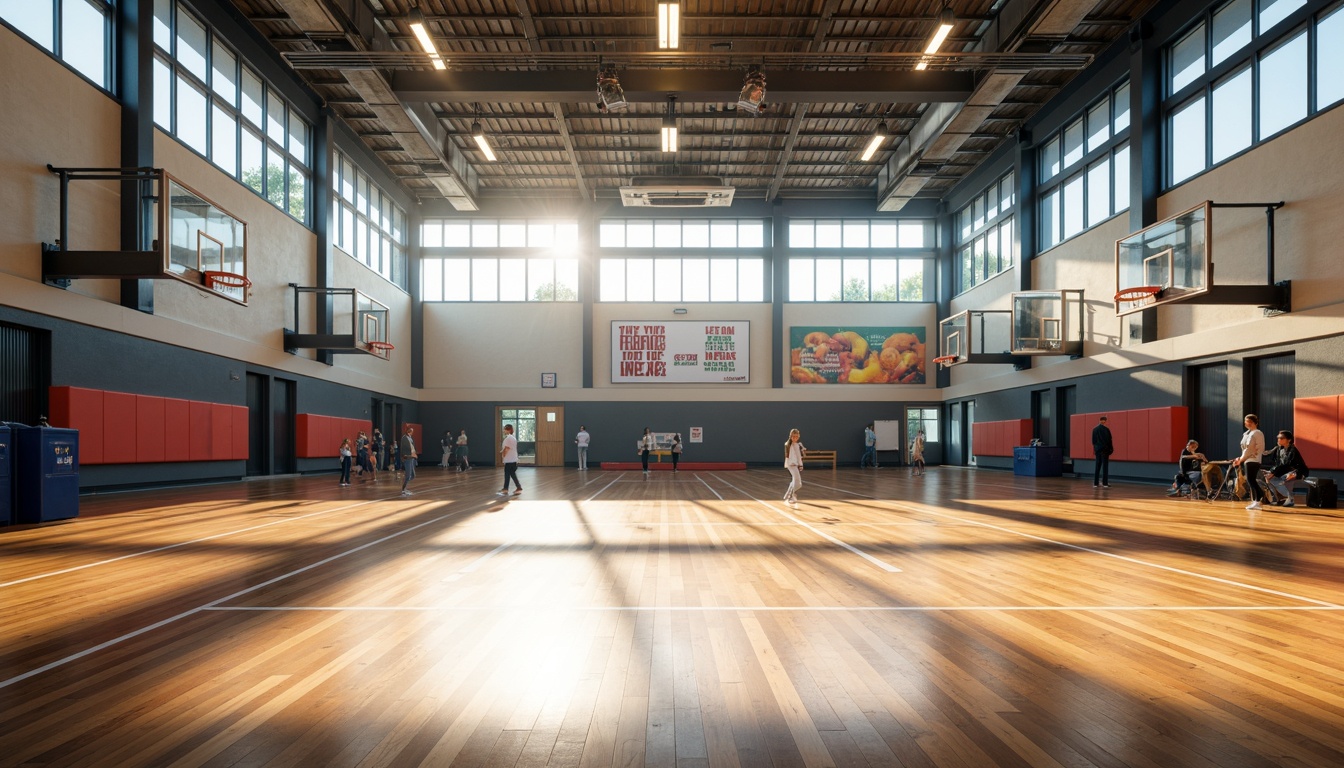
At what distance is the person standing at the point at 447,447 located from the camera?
1230 inches

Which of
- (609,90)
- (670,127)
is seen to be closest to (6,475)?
(609,90)

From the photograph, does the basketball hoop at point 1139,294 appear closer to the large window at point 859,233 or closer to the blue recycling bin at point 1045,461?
the blue recycling bin at point 1045,461

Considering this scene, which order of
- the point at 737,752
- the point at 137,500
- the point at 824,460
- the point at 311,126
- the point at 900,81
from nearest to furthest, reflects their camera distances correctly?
the point at 737,752
the point at 137,500
the point at 900,81
the point at 311,126
the point at 824,460

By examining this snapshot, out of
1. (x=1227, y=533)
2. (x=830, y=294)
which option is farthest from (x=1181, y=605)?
(x=830, y=294)

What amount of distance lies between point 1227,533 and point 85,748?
37.3ft

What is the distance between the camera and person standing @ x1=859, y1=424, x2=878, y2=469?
31734mm

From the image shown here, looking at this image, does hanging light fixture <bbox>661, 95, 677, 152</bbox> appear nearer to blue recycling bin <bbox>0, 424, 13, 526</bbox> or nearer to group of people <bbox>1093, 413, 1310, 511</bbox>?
group of people <bbox>1093, 413, 1310, 511</bbox>

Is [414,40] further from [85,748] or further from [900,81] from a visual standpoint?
[85,748]

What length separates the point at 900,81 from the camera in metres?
19.2

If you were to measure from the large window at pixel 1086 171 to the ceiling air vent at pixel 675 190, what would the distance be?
31.9ft

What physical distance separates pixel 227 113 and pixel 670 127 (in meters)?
10.5

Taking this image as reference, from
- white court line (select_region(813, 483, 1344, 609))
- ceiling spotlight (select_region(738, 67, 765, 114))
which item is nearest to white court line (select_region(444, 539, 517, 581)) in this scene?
white court line (select_region(813, 483, 1344, 609))

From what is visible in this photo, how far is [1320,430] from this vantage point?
14203 millimetres

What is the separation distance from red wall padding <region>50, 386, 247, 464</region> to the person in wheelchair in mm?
20460
